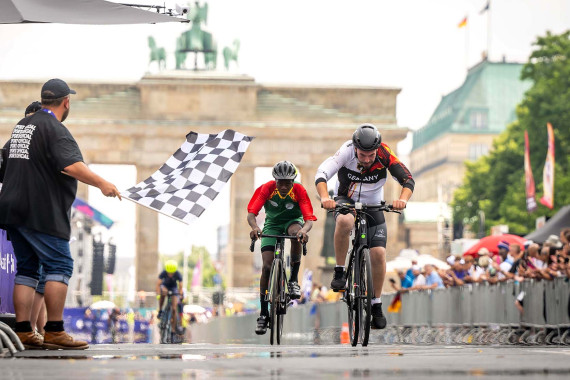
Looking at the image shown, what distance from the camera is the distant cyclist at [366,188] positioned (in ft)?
39.5

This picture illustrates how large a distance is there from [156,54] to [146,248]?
11.1 meters

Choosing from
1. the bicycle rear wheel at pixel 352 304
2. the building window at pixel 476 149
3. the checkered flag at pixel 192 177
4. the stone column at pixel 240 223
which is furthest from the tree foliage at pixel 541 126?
the building window at pixel 476 149

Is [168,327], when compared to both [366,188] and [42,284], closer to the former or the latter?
[366,188]

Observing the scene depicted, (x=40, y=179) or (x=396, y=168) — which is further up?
(x=396, y=168)

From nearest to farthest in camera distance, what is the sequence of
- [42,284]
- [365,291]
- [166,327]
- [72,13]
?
[42,284] < [72,13] < [365,291] < [166,327]

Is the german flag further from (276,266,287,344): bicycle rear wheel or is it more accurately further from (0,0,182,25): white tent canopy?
(0,0,182,25): white tent canopy

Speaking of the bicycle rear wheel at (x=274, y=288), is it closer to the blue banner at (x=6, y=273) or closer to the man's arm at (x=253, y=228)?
the man's arm at (x=253, y=228)

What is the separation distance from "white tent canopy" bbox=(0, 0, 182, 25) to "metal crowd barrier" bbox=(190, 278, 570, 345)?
6992 millimetres

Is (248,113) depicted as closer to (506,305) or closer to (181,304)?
(181,304)

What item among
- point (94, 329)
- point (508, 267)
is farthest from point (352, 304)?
point (94, 329)

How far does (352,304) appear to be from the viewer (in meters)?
11.9

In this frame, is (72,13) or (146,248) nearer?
(72,13)

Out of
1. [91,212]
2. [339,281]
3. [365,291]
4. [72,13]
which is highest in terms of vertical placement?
[91,212]

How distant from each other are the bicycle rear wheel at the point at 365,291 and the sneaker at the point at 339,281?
1.98ft
